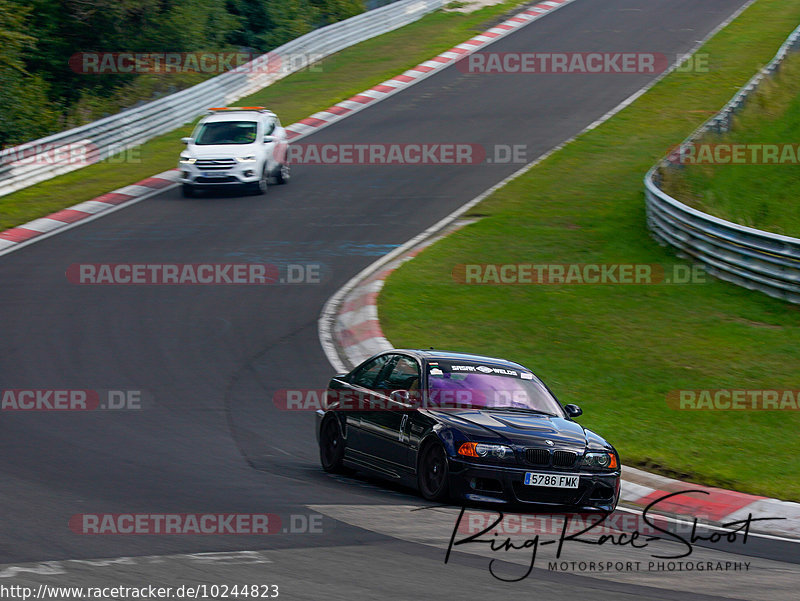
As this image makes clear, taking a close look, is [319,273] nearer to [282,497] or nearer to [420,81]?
[282,497]

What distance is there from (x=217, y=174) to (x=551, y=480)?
663 inches

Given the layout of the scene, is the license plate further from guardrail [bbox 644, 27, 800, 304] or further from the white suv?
the white suv

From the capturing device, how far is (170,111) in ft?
104

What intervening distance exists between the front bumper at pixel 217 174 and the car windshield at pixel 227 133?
77 centimetres

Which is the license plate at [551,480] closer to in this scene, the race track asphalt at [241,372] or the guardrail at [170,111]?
the race track asphalt at [241,372]

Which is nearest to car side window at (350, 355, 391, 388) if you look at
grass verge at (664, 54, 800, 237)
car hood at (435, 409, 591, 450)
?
car hood at (435, 409, 591, 450)

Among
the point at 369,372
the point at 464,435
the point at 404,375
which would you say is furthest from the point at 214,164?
the point at 464,435

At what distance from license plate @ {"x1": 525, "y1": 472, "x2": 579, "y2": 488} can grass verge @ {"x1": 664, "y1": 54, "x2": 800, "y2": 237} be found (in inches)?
528

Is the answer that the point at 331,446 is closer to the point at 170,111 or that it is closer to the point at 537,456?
the point at 537,456

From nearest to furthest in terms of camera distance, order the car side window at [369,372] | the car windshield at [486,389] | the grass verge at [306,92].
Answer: the car windshield at [486,389], the car side window at [369,372], the grass verge at [306,92]

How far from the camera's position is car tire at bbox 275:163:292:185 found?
2617 cm

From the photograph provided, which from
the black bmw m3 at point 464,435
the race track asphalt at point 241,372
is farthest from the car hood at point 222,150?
the black bmw m3 at point 464,435

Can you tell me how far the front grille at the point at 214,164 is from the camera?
80.9ft

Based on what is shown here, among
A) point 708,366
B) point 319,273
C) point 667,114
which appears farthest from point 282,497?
point 667,114
